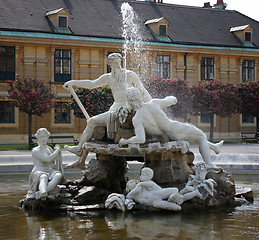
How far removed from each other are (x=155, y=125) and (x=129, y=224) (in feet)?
7.84

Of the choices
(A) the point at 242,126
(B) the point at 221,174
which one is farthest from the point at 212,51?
(B) the point at 221,174

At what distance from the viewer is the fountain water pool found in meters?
8.08

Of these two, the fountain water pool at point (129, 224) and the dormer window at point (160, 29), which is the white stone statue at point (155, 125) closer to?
the fountain water pool at point (129, 224)

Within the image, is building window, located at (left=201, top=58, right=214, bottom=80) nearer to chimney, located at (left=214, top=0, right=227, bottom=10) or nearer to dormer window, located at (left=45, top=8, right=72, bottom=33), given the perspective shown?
chimney, located at (left=214, top=0, right=227, bottom=10)

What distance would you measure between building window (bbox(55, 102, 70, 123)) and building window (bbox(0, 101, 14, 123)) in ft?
10.1

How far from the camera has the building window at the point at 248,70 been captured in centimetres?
4391

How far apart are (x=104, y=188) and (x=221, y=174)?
230 centimetres

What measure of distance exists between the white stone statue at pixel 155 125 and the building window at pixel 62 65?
2736 cm

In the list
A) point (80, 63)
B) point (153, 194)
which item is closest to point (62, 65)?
point (80, 63)

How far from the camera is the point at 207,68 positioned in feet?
139

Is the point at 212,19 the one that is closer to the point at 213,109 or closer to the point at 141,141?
the point at 213,109

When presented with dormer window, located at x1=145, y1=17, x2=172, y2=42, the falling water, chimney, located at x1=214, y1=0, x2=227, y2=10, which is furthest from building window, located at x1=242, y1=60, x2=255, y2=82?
the falling water

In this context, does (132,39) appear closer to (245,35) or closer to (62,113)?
(62,113)

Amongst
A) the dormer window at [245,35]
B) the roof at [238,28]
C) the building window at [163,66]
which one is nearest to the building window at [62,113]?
the building window at [163,66]
